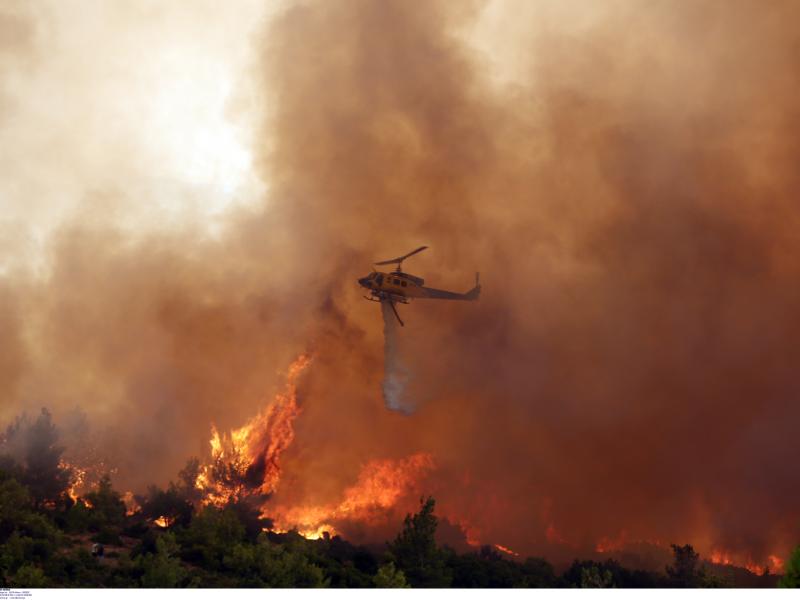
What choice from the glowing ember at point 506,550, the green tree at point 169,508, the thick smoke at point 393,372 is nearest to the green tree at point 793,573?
the glowing ember at point 506,550

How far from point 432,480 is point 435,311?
48.7ft

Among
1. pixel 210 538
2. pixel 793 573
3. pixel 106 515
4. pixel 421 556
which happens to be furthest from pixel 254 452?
pixel 793 573

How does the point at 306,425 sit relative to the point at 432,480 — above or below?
above

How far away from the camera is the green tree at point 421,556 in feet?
108

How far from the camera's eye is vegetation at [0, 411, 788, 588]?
3000cm

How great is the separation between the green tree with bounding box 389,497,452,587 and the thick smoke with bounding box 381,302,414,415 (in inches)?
782

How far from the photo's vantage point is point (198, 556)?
3494 centimetres

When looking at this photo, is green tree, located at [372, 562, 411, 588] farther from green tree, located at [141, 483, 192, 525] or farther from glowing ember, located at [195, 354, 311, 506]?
glowing ember, located at [195, 354, 311, 506]

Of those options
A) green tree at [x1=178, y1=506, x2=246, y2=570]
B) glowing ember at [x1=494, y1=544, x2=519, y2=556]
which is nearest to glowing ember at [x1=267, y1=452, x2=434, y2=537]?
glowing ember at [x1=494, y1=544, x2=519, y2=556]

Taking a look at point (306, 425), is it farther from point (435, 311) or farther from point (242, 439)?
point (435, 311)

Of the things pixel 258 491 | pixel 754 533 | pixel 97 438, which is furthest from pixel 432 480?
pixel 97 438

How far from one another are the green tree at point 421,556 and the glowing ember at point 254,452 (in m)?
22.0
